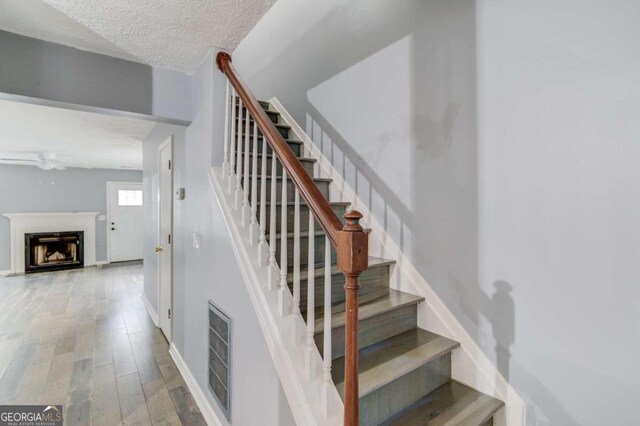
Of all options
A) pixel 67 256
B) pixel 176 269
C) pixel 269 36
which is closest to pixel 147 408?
pixel 176 269

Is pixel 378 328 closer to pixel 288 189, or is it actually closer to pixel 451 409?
pixel 451 409

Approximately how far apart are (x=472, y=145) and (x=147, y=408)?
2.76 m

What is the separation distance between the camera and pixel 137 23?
1.66 meters

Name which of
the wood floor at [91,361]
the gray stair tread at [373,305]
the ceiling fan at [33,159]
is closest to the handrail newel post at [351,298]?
the gray stair tread at [373,305]

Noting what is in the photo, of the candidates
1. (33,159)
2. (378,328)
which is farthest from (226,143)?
(33,159)

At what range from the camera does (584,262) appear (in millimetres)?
1092

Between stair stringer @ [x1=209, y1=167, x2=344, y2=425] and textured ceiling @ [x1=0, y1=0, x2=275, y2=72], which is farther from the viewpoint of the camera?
textured ceiling @ [x1=0, y1=0, x2=275, y2=72]

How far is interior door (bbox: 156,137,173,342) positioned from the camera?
9.86 feet

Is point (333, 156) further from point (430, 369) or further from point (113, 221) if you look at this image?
point (113, 221)

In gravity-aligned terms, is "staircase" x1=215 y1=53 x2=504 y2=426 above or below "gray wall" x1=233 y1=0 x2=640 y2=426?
below

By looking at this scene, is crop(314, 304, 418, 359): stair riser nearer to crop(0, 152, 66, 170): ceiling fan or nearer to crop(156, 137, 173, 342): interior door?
crop(156, 137, 173, 342): interior door

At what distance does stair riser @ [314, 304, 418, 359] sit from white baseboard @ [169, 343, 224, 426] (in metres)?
1.08

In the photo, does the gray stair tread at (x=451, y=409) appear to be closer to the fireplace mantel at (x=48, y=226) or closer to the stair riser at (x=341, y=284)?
the stair riser at (x=341, y=284)

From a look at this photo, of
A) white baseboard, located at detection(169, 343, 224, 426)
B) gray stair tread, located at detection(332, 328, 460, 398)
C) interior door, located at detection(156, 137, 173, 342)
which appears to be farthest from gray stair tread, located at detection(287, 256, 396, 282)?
interior door, located at detection(156, 137, 173, 342)
